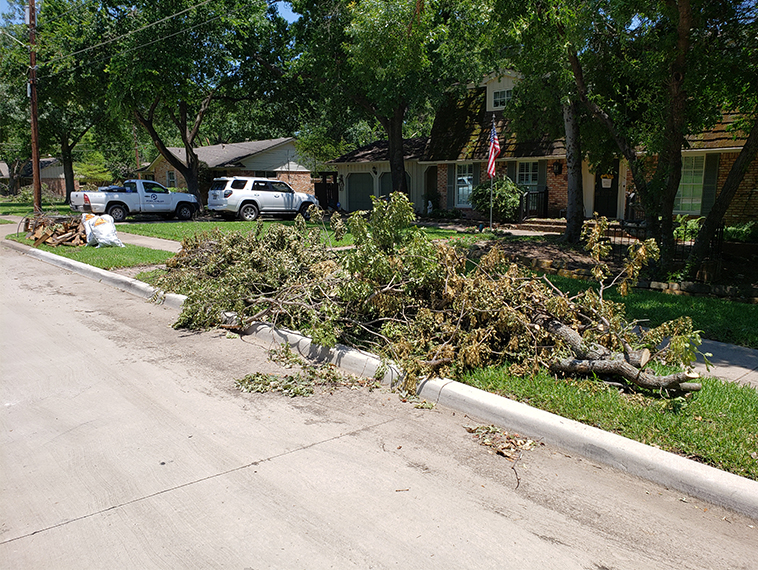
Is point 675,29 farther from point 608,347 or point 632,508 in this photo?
point 632,508

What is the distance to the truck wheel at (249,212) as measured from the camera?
2559 centimetres

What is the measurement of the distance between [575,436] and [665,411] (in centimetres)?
89

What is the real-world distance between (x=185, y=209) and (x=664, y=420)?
25938mm

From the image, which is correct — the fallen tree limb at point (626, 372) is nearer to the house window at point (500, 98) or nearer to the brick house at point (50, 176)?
the house window at point (500, 98)

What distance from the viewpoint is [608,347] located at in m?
5.56

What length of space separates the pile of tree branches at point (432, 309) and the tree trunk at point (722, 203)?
4.35 metres

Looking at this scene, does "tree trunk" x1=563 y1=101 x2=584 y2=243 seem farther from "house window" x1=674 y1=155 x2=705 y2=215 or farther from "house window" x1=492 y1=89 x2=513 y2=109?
"house window" x1=492 y1=89 x2=513 y2=109

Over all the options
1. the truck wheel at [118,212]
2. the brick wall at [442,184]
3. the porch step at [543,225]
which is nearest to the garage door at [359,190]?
the brick wall at [442,184]

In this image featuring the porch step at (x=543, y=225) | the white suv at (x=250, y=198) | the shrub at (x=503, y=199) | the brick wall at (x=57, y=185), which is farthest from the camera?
the brick wall at (x=57, y=185)

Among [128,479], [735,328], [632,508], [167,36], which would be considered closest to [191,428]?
[128,479]

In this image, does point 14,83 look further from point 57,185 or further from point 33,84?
point 57,185

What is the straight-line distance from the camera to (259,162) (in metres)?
37.7

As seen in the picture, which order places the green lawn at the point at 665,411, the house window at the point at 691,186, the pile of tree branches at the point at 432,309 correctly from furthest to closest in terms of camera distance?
the house window at the point at 691,186, the pile of tree branches at the point at 432,309, the green lawn at the point at 665,411

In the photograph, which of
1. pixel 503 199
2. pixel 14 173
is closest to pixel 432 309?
pixel 503 199
